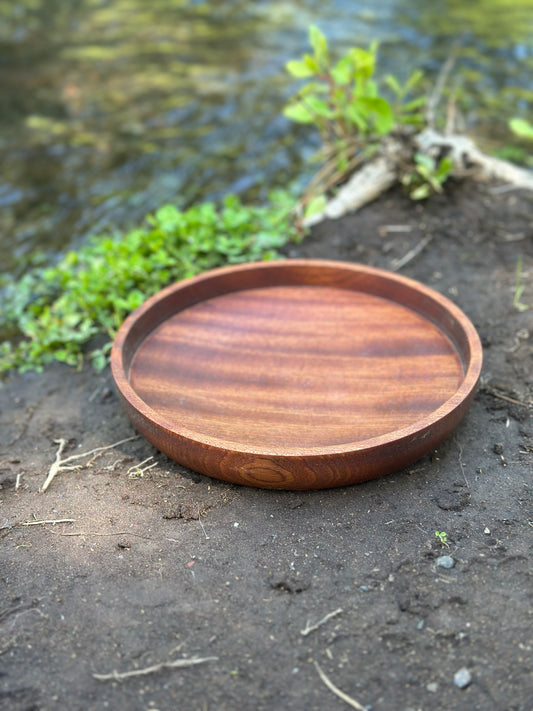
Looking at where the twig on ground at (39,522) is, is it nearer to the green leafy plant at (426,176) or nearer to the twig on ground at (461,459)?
the twig on ground at (461,459)

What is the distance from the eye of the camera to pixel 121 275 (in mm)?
2934

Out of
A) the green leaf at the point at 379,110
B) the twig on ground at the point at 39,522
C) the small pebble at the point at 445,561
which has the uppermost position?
the green leaf at the point at 379,110

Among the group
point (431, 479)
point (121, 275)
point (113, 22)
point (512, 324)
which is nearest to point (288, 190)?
point (121, 275)

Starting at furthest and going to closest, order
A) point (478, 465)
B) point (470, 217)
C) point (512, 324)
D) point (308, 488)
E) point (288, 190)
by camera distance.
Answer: point (288, 190)
point (470, 217)
point (512, 324)
point (478, 465)
point (308, 488)

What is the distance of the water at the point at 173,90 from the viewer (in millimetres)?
4387

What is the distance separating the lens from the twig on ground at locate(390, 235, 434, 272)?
303cm

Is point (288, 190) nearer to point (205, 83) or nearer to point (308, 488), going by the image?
point (205, 83)

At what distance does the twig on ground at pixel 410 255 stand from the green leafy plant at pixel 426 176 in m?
0.28

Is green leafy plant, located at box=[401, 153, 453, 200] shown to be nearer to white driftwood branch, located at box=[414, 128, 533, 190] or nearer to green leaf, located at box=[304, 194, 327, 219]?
white driftwood branch, located at box=[414, 128, 533, 190]

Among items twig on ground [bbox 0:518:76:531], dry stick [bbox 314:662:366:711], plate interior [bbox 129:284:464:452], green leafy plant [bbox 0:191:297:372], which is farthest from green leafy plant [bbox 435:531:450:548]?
green leafy plant [bbox 0:191:297:372]

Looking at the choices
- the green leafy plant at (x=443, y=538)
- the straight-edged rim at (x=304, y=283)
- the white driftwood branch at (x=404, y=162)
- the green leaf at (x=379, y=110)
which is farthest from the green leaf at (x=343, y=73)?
the green leafy plant at (x=443, y=538)

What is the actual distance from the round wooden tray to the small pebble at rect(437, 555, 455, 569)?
269 millimetres

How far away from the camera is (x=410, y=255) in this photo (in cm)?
307

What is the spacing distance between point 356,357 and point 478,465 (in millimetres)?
516
